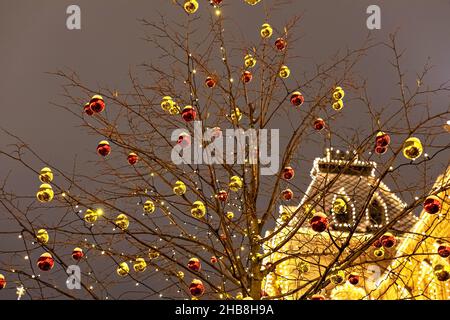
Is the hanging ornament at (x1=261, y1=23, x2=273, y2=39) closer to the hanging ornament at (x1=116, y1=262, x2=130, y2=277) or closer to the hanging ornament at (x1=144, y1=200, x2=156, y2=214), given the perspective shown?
the hanging ornament at (x1=144, y1=200, x2=156, y2=214)

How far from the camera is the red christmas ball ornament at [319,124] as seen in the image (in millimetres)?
5531

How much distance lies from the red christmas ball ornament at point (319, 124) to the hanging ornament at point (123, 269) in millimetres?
2822

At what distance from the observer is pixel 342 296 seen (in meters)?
13.6

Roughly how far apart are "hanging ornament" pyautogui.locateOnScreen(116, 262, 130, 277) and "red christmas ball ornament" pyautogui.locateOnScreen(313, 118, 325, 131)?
9.26ft

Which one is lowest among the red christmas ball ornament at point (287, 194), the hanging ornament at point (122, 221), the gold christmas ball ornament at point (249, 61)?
the hanging ornament at point (122, 221)

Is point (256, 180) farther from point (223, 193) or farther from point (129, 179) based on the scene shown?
point (129, 179)

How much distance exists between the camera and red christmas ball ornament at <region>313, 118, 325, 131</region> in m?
5.53

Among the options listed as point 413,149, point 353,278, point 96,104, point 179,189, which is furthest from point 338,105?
point 96,104

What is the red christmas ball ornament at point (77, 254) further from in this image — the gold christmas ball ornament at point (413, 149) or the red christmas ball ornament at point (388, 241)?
the gold christmas ball ornament at point (413, 149)

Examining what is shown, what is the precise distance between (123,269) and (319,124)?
2.91m

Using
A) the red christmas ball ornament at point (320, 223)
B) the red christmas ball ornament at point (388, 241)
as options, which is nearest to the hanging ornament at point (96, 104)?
the red christmas ball ornament at point (320, 223)

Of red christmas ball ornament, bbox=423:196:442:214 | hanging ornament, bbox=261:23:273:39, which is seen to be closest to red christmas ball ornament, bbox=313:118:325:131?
hanging ornament, bbox=261:23:273:39
